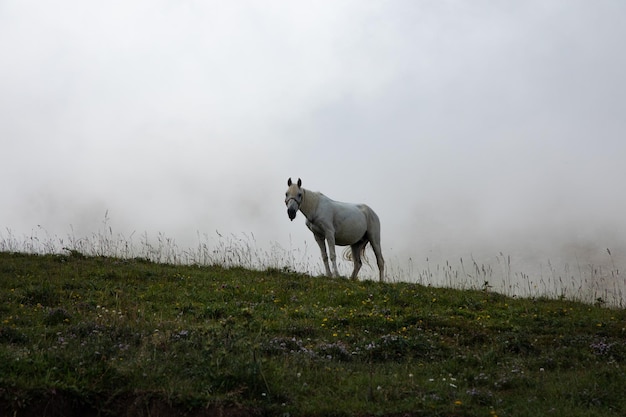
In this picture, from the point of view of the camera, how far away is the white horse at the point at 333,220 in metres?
17.2

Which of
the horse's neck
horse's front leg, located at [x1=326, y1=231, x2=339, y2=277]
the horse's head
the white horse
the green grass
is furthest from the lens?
the horse's neck

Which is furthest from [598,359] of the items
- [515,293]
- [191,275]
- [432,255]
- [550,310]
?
[432,255]

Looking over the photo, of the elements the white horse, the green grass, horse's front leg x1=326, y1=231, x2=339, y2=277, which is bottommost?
the green grass

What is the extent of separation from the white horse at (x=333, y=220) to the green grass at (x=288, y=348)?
297 centimetres

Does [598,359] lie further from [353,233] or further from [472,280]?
[353,233]

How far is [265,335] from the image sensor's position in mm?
9555

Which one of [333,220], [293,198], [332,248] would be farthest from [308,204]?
[332,248]

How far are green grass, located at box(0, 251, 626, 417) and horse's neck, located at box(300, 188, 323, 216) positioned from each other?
3.25m

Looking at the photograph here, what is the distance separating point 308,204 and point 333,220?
0.88 metres

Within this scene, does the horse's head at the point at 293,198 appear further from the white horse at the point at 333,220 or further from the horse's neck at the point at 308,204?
the horse's neck at the point at 308,204

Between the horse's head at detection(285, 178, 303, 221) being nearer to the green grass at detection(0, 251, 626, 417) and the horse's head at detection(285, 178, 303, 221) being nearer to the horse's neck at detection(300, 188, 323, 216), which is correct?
the horse's neck at detection(300, 188, 323, 216)

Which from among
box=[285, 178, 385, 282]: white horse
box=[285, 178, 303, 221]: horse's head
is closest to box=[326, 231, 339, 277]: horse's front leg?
box=[285, 178, 385, 282]: white horse

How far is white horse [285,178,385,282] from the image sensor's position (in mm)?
17234

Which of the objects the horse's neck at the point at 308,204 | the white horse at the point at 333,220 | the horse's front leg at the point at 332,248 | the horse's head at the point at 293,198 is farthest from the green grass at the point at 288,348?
the horse's neck at the point at 308,204
